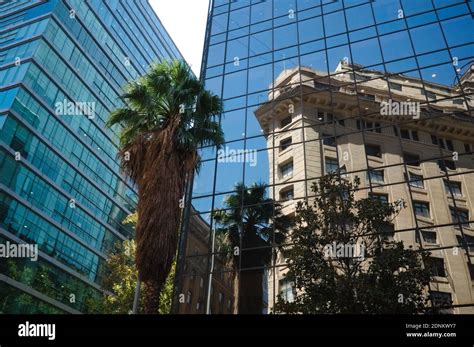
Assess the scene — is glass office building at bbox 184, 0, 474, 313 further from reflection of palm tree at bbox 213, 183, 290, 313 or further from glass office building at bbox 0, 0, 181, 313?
glass office building at bbox 0, 0, 181, 313

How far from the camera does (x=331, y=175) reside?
53.8 feet

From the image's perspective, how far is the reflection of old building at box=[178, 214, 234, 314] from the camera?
54.6 ft

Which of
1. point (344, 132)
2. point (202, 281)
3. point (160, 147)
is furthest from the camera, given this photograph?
point (344, 132)

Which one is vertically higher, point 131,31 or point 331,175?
point 131,31

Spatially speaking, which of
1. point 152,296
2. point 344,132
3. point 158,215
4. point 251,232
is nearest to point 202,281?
point 251,232

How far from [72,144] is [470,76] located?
136 ft

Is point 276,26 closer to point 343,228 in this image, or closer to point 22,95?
point 343,228

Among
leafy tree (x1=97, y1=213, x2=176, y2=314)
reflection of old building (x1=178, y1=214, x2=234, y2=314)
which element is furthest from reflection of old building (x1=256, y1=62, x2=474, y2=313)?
leafy tree (x1=97, y1=213, x2=176, y2=314)

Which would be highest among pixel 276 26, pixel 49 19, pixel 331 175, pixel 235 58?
pixel 49 19

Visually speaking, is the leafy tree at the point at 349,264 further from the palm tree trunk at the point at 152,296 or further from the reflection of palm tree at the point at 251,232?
the palm tree trunk at the point at 152,296

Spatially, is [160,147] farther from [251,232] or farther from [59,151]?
[59,151]

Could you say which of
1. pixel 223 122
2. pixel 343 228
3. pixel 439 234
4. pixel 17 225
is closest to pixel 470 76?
pixel 439 234

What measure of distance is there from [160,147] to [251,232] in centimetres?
587

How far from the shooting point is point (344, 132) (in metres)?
19.2
